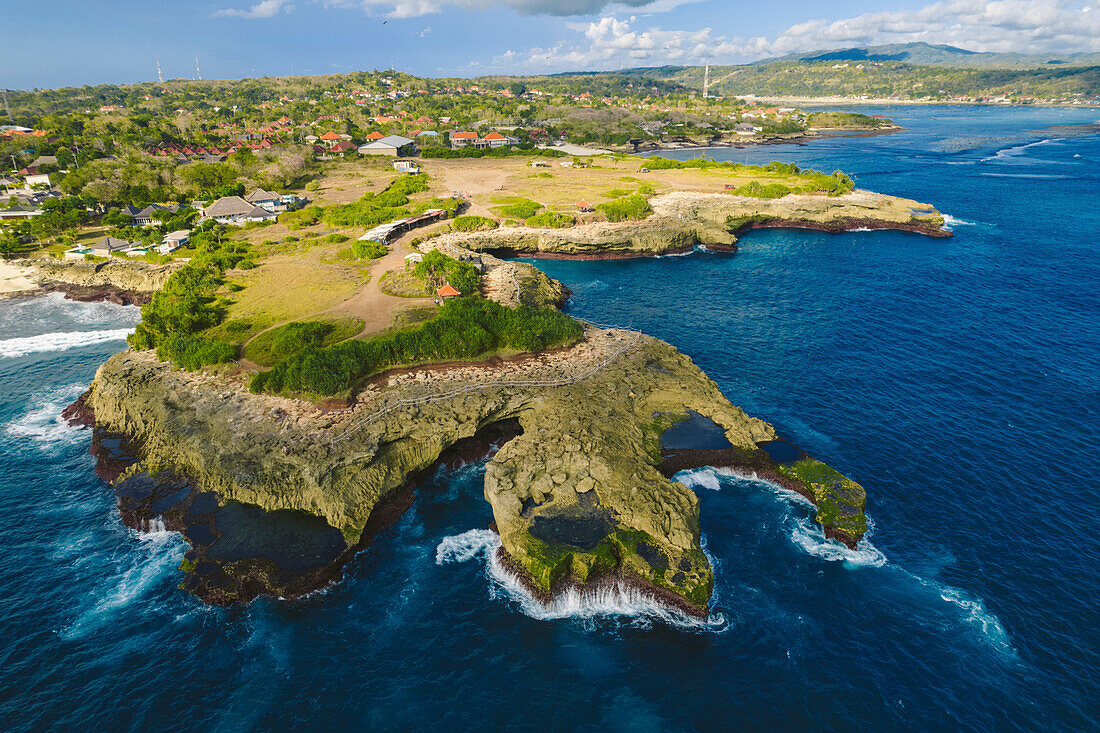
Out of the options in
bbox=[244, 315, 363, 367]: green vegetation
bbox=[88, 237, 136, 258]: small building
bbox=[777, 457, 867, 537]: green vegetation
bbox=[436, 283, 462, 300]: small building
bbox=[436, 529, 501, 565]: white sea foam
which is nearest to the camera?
bbox=[436, 529, 501, 565]: white sea foam

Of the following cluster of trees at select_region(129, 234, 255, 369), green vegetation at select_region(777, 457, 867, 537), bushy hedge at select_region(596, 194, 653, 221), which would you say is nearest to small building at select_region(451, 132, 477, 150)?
bushy hedge at select_region(596, 194, 653, 221)

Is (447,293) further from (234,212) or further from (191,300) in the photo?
(234,212)

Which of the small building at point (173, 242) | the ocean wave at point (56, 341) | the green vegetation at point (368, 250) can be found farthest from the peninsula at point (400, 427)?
the small building at point (173, 242)

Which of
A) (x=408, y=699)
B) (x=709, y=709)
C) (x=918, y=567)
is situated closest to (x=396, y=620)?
(x=408, y=699)

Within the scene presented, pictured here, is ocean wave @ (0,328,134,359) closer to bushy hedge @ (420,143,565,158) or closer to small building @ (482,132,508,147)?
bushy hedge @ (420,143,565,158)

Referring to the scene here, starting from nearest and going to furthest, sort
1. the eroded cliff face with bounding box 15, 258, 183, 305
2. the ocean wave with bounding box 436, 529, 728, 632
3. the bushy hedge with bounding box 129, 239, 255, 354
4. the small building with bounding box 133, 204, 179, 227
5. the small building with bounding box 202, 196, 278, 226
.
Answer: the ocean wave with bounding box 436, 529, 728, 632, the bushy hedge with bounding box 129, 239, 255, 354, the eroded cliff face with bounding box 15, 258, 183, 305, the small building with bounding box 133, 204, 179, 227, the small building with bounding box 202, 196, 278, 226

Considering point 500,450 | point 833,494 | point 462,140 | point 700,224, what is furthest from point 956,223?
point 462,140

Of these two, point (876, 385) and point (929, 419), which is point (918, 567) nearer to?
point (929, 419)
